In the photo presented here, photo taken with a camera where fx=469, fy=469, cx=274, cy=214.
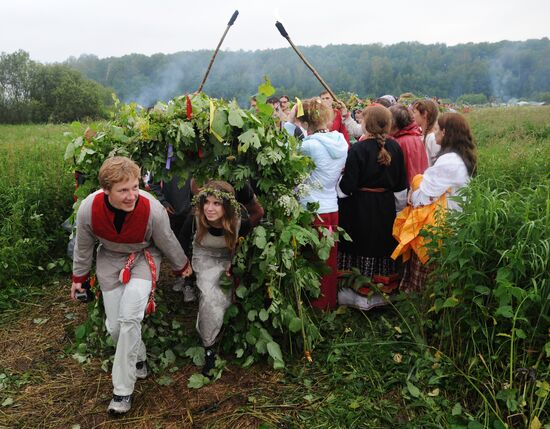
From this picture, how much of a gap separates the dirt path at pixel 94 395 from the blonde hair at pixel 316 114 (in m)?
2.32

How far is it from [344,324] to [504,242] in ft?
5.60

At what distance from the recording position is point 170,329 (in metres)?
4.39

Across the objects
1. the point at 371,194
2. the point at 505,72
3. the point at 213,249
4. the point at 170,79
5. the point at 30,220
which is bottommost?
the point at 30,220

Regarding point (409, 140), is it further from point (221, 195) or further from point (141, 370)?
point (141, 370)

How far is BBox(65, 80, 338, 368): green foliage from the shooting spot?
3.66 metres

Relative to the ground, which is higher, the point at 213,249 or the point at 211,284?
the point at 213,249

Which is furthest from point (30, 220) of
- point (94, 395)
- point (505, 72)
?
point (505, 72)

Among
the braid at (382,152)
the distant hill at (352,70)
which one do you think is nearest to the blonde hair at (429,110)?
the braid at (382,152)

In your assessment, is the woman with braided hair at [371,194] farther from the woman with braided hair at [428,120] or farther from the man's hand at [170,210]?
the man's hand at [170,210]

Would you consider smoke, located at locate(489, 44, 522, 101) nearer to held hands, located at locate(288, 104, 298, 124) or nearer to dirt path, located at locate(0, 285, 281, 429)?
held hands, located at locate(288, 104, 298, 124)

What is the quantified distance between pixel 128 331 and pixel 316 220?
82.9 inches

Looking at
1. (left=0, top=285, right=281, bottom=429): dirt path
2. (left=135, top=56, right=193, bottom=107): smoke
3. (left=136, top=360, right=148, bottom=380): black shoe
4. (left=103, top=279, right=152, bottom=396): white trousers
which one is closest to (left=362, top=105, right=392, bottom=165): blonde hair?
(left=0, top=285, right=281, bottom=429): dirt path

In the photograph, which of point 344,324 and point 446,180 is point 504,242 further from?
point 344,324

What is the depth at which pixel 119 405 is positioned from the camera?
3.27 metres
